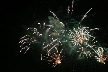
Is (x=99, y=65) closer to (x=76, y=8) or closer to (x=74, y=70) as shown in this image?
(x=74, y=70)

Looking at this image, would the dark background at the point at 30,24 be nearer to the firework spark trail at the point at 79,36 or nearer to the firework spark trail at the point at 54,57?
the firework spark trail at the point at 54,57

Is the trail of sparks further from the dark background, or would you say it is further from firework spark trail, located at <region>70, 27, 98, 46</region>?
the dark background

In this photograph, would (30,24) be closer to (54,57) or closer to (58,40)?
(58,40)

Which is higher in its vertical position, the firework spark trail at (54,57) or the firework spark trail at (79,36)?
the firework spark trail at (79,36)

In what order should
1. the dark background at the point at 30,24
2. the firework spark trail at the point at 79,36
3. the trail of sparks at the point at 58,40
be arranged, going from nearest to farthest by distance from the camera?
the firework spark trail at the point at 79,36 → the trail of sparks at the point at 58,40 → the dark background at the point at 30,24

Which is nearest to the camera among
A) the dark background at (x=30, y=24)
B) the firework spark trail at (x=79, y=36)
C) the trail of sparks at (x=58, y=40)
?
the firework spark trail at (x=79, y=36)

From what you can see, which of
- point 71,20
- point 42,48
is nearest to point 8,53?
point 42,48

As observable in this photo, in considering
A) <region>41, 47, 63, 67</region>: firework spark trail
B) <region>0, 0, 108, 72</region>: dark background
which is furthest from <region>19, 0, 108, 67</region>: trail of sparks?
<region>0, 0, 108, 72</region>: dark background

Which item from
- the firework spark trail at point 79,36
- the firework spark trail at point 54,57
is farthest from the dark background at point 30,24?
the firework spark trail at point 79,36
